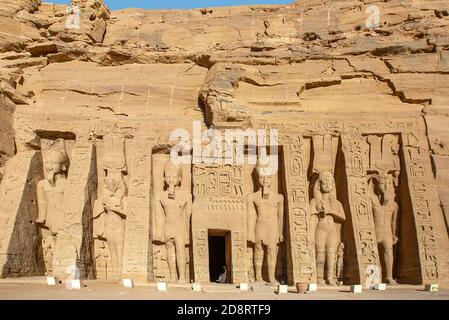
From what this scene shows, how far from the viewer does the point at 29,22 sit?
45.9ft

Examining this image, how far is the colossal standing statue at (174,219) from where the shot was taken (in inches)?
427

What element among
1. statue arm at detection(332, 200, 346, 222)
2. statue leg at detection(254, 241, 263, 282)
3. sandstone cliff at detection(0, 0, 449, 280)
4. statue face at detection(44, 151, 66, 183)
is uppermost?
sandstone cliff at detection(0, 0, 449, 280)

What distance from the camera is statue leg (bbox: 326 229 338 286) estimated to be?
35.2 ft

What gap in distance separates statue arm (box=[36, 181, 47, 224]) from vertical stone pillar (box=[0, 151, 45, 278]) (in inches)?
3.3

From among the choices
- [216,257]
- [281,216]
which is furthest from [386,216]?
[216,257]

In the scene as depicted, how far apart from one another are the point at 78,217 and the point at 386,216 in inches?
255

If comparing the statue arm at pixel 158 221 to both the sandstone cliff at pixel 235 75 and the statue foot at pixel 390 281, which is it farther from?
the statue foot at pixel 390 281

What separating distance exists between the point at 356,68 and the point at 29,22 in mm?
8640

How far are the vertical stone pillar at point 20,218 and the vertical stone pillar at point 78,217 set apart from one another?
679 millimetres

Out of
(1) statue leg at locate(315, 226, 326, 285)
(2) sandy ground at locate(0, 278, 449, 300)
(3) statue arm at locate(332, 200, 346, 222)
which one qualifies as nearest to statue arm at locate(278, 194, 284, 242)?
(1) statue leg at locate(315, 226, 326, 285)

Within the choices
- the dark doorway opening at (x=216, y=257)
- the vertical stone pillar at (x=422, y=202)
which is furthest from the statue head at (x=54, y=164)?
the vertical stone pillar at (x=422, y=202)

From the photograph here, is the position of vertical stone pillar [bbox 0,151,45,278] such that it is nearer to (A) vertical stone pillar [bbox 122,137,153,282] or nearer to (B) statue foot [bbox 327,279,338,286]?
(A) vertical stone pillar [bbox 122,137,153,282]
